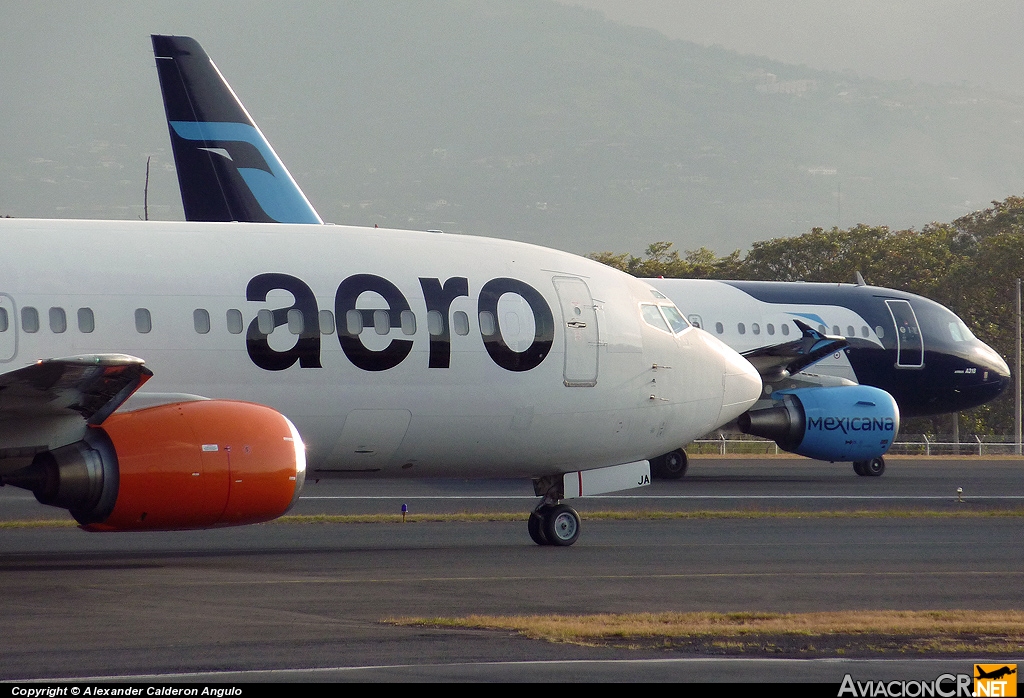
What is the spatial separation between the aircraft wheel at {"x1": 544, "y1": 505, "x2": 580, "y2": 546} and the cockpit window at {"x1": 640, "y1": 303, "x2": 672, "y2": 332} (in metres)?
2.95

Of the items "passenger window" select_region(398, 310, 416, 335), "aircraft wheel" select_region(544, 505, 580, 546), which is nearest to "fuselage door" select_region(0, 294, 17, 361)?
"passenger window" select_region(398, 310, 416, 335)

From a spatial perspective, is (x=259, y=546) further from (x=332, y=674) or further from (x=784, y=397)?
(x=784, y=397)

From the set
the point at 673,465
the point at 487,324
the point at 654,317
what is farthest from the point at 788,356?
the point at 487,324

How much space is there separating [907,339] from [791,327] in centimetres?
375

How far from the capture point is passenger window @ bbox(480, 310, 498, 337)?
56.8 feet

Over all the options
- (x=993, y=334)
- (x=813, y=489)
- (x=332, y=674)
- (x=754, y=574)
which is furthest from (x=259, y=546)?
(x=993, y=334)

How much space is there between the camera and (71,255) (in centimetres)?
1537

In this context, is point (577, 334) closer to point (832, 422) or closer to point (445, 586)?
point (445, 586)

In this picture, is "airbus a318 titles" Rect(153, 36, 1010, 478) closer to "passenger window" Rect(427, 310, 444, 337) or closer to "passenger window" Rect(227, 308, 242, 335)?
"passenger window" Rect(427, 310, 444, 337)

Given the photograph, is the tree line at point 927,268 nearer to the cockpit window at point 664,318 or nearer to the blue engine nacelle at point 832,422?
the blue engine nacelle at point 832,422

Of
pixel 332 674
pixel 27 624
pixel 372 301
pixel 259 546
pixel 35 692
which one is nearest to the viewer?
pixel 35 692

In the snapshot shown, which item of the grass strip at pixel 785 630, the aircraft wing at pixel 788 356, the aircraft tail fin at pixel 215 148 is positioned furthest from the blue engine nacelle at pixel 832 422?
the grass strip at pixel 785 630

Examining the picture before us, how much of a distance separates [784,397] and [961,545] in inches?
485

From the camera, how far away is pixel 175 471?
1316 cm
